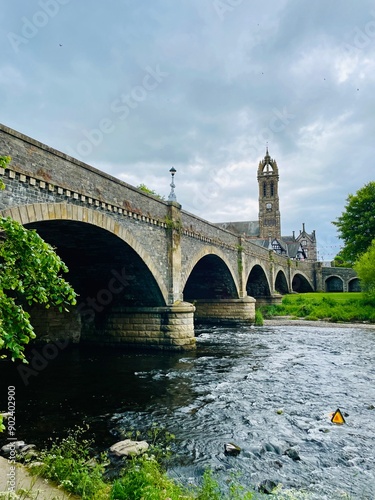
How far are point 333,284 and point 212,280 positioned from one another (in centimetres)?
4970

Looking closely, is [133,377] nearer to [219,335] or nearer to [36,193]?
[36,193]

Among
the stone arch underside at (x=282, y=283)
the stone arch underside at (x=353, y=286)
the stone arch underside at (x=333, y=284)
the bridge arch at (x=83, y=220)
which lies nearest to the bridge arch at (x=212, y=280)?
the bridge arch at (x=83, y=220)

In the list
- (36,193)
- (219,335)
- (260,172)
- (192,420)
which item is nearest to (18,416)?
(192,420)

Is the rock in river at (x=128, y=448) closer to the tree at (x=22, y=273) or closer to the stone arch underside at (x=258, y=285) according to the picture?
the tree at (x=22, y=273)

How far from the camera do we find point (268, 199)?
338 feet

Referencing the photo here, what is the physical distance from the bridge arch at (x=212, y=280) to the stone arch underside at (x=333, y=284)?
46844 mm

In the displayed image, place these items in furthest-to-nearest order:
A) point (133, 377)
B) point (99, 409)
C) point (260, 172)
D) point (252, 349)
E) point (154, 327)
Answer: point (260, 172) < point (252, 349) < point (154, 327) < point (133, 377) < point (99, 409)

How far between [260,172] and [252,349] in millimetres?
94355

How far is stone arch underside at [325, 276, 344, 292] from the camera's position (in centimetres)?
7119

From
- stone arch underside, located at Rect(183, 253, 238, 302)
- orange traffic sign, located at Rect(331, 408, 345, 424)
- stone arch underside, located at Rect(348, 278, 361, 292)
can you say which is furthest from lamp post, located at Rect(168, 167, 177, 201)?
stone arch underside, located at Rect(348, 278, 361, 292)

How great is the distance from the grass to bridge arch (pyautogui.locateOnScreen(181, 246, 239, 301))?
372 inches

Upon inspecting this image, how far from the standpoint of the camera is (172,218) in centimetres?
1847

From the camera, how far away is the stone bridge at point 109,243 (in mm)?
9820

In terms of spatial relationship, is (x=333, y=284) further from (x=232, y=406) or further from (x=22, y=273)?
(x=22, y=273)
